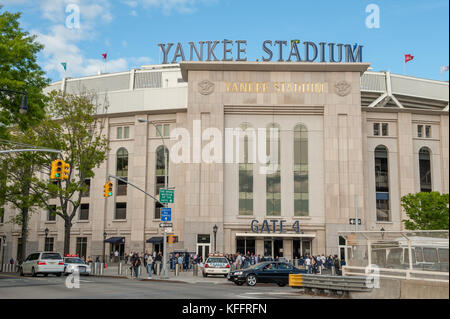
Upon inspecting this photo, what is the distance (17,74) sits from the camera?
29594 millimetres

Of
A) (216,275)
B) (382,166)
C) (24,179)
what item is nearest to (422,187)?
(382,166)

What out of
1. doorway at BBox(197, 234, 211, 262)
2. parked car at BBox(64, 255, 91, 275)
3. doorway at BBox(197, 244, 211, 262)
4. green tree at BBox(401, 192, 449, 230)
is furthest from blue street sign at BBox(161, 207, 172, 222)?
green tree at BBox(401, 192, 449, 230)

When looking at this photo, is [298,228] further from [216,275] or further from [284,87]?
[216,275]

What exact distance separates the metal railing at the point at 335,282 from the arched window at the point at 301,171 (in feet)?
110

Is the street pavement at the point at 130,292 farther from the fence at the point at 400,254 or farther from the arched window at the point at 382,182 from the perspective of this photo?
the arched window at the point at 382,182

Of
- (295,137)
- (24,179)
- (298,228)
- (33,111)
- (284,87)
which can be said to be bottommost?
(298,228)

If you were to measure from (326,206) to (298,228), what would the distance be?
402 centimetres

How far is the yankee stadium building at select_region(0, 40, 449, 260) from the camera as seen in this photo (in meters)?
55.6

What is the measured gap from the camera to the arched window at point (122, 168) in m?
62.8

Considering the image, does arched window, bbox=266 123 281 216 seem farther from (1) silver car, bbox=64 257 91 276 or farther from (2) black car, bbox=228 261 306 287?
(2) black car, bbox=228 261 306 287

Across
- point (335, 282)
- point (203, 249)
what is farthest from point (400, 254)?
point (203, 249)

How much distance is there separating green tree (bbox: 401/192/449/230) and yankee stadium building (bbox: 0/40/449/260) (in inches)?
231

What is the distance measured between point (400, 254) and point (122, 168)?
49658 millimetres

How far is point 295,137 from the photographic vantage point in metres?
57.9
